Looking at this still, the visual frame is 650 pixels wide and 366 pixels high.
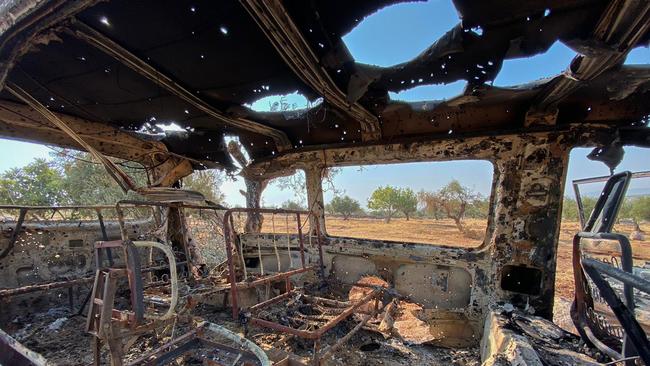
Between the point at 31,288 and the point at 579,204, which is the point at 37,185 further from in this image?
the point at 579,204

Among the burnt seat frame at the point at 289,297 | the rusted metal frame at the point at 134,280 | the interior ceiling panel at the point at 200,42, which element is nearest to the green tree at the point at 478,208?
the burnt seat frame at the point at 289,297

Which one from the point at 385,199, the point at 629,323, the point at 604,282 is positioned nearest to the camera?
the point at 629,323

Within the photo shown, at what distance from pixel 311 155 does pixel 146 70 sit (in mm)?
2764

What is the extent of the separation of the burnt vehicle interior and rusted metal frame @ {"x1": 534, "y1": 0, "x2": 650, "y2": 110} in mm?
12

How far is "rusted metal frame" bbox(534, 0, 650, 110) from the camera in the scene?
163 centimetres

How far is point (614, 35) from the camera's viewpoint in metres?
1.83

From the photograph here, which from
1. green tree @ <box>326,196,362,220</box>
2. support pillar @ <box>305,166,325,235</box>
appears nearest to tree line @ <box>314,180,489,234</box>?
green tree @ <box>326,196,362,220</box>

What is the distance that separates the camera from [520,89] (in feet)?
9.75

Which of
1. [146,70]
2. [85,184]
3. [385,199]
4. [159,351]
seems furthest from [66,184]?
[385,199]

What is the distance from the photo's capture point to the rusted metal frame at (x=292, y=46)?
5.97 feet

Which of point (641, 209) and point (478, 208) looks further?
point (478, 208)

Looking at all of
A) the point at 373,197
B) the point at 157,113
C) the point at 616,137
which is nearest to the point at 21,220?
the point at 157,113

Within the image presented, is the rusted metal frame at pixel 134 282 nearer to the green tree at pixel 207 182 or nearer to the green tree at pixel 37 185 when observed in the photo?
the green tree at pixel 207 182

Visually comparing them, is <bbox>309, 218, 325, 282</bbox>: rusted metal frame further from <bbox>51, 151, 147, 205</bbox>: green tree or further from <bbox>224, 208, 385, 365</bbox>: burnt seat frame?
<bbox>51, 151, 147, 205</bbox>: green tree
